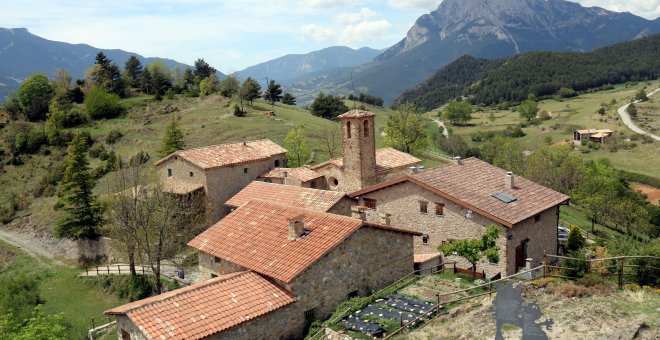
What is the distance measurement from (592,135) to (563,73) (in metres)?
73.7

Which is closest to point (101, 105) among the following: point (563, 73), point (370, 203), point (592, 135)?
point (370, 203)

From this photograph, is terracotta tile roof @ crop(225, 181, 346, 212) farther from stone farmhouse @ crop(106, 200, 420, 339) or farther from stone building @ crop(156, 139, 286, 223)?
stone farmhouse @ crop(106, 200, 420, 339)

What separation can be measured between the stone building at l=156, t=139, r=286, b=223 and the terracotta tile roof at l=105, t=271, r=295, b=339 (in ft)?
60.2

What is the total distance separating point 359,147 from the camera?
3356 centimetres

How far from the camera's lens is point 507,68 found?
170 m

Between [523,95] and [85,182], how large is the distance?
5414 inches

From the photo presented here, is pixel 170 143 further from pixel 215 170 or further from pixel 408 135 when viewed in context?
pixel 408 135

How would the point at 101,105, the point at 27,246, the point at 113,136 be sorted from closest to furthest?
the point at 27,246 < the point at 113,136 < the point at 101,105

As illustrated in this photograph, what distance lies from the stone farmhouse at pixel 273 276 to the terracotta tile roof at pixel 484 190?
185 inches

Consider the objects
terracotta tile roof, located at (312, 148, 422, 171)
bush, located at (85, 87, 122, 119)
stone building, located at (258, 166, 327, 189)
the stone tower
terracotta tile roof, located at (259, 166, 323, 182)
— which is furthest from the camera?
bush, located at (85, 87, 122, 119)

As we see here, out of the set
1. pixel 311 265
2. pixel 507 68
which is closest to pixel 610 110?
pixel 507 68

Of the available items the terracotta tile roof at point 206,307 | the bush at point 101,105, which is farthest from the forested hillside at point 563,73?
the terracotta tile roof at point 206,307

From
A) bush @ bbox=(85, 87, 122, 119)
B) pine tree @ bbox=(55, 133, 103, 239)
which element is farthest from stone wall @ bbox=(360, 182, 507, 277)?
bush @ bbox=(85, 87, 122, 119)

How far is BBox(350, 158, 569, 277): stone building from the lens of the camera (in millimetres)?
24266
